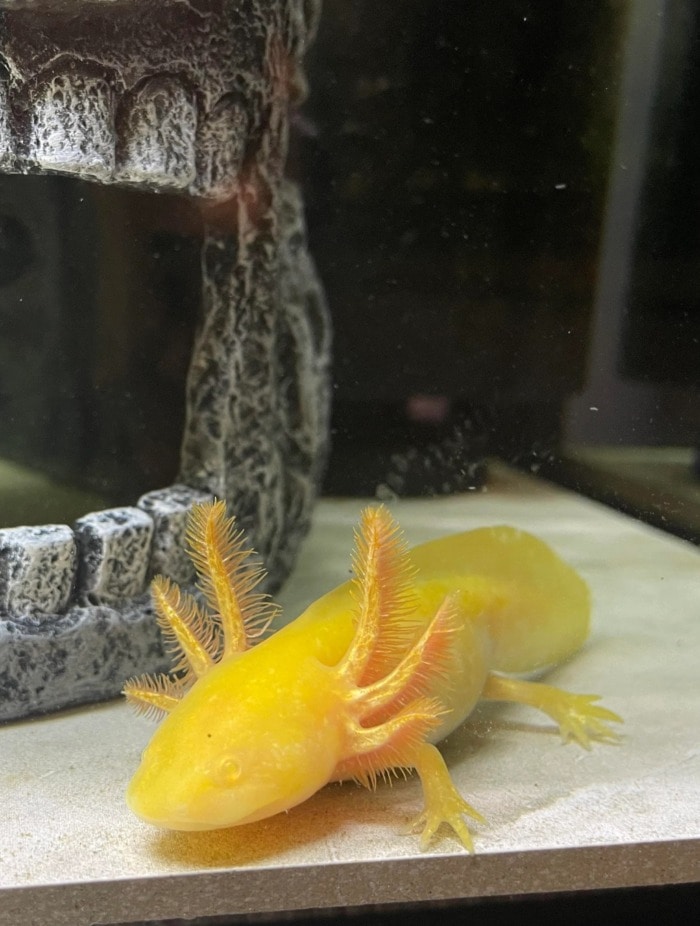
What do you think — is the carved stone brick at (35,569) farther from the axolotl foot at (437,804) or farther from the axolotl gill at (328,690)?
the axolotl foot at (437,804)

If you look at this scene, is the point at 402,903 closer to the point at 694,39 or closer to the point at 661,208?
the point at 661,208

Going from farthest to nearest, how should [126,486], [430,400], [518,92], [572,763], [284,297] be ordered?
[430,400], [518,92], [284,297], [126,486], [572,763]

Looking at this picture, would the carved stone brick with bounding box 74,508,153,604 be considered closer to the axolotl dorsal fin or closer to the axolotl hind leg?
the axolotl dorsal fin

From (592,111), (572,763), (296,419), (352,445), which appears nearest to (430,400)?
(352,445)

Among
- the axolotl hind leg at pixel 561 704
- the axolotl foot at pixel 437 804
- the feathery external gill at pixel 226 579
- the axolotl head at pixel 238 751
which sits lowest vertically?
the axolotl hind leg at pixel 561 704

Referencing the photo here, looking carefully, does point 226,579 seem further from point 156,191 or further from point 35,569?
point 156,191

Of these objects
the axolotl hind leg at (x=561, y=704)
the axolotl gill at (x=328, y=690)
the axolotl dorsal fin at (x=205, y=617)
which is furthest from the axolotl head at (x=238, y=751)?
the axolotl hind leg at (x=561, y=704)

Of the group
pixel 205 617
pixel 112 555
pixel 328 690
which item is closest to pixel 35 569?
pixel 112 555

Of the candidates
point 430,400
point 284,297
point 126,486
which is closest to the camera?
point 126,486
